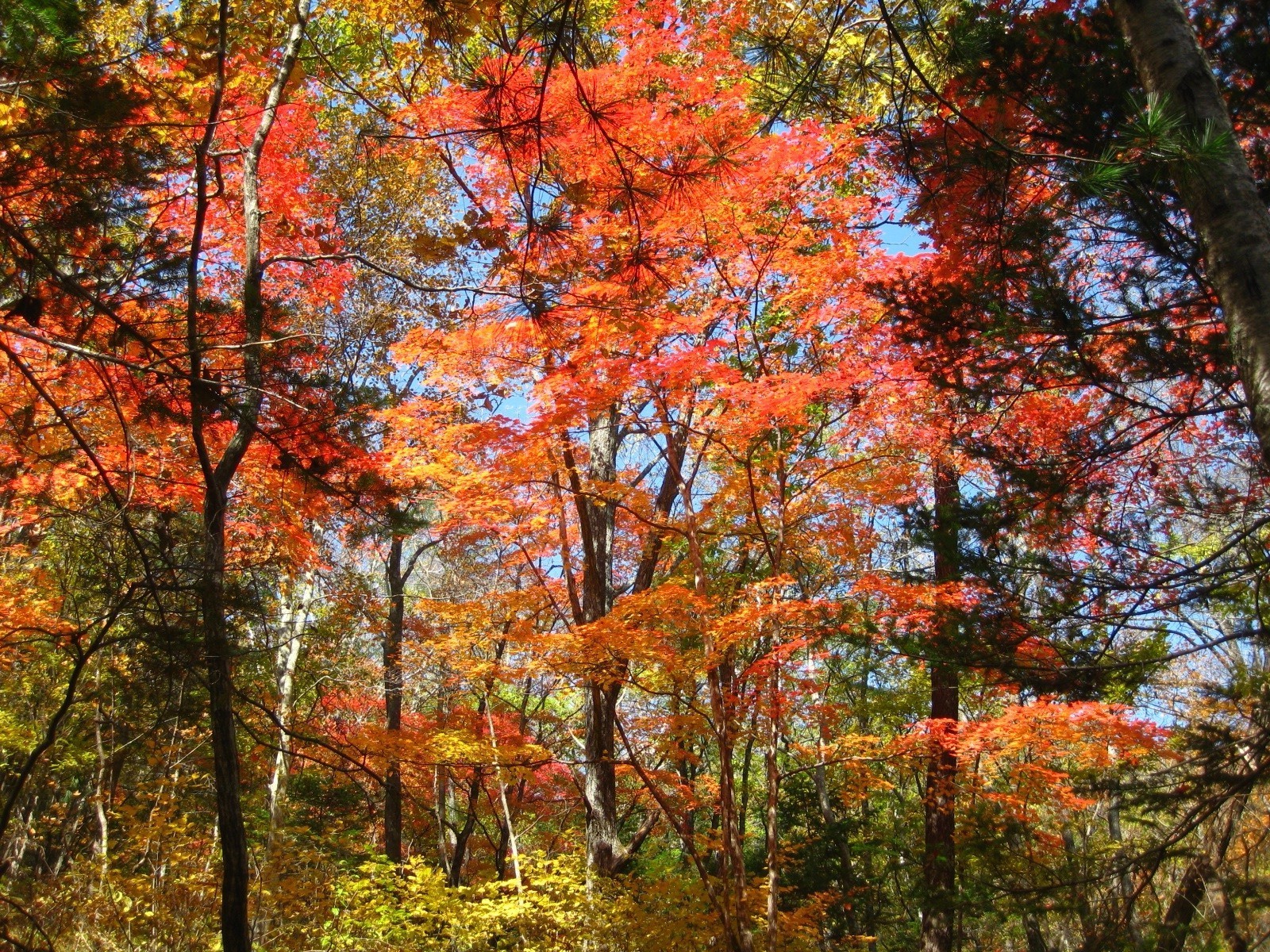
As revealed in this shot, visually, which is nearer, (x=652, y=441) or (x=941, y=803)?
(x=941, y=803)

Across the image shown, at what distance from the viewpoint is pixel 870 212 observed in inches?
261

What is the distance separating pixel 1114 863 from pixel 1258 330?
2.07 metres

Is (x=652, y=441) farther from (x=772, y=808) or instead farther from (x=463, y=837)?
(x=463, y=837)

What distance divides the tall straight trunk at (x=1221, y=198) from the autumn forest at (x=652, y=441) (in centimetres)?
1

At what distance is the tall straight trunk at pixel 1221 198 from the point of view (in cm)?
199

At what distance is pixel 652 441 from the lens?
8.04 m

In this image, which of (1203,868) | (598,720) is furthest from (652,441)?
(1203,868)

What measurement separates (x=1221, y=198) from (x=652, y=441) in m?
6.12

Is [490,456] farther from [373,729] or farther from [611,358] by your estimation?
[373,729]

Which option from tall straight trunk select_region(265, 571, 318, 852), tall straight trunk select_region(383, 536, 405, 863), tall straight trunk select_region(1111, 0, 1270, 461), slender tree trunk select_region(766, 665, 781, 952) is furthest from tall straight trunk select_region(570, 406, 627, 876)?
tall straight trunk select_region(1111, 0, 1270, 461)

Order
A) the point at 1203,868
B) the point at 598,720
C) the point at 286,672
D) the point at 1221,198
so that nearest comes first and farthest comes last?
the point at 1221,198 → the point at 1203,868 → the point at 598,720 → the point at 286,672

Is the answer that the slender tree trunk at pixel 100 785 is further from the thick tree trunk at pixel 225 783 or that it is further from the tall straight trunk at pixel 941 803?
the tall straight trunk at pixel 941 803

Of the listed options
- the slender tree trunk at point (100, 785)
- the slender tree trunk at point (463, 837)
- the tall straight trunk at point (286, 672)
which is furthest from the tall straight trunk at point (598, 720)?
the slender tree trunk at point (100, 785)

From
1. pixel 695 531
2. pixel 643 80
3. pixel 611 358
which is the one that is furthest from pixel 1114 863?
pixel 643 80
